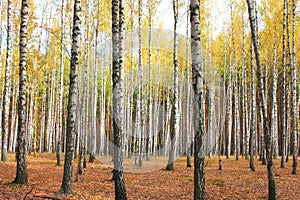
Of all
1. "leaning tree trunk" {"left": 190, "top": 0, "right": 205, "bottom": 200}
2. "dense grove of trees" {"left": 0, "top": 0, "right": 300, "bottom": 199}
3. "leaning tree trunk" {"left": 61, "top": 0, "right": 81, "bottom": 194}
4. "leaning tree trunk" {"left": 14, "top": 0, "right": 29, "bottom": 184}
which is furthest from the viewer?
"leaning tree trunk" {"left": 14, "top": 0, "right": 29, "bottom": 184}

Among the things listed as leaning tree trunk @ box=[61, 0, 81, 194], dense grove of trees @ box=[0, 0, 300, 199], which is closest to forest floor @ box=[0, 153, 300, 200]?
leaning tree trunk @ box=[61, 0, 81, 194]

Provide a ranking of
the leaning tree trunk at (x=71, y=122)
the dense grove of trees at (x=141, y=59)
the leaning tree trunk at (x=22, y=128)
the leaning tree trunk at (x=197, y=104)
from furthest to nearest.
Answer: the leaning tree trunk at (x=22, y=128) → the leaning tree trunk at (x=71, y=122) → the dense grove of trees at (x=141, y=59) → the leaning tree trunk at (x=197, y=104)

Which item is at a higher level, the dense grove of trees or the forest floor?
the dense grove of trees

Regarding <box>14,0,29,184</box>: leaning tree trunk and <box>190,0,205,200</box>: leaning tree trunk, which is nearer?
<box>190,0,205,200</box>: leaning tree trunk

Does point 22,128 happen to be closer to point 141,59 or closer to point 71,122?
point 71,122

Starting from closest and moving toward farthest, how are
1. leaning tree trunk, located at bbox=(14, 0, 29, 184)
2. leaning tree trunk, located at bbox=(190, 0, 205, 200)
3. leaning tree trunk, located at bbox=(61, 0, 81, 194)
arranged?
leaning tree trunk, located at bbox=(190, 0, 205, 200), leaning tree trunk, located at bbox=(61, 0, 81, 194), leaning tree trunk, located at bbox=(14, 0, 29, 184)

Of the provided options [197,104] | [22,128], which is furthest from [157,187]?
[197,104]

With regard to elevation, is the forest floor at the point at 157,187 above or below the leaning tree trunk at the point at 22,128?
below

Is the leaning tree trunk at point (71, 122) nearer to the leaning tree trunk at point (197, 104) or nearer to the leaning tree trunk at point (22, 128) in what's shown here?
the leaning tree trunk at point (22, 128)

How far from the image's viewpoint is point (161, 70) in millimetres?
27922

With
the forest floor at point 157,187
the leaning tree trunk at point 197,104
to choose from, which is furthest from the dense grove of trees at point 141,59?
the forest floor at point 157,187

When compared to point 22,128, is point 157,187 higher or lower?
lower

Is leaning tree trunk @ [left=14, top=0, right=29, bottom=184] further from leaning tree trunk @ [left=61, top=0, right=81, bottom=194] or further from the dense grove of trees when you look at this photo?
leaning tree trunk @ [left=61, top=0, right=81, bottom=194]

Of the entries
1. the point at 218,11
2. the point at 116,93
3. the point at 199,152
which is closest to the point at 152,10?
the point at 218,11
